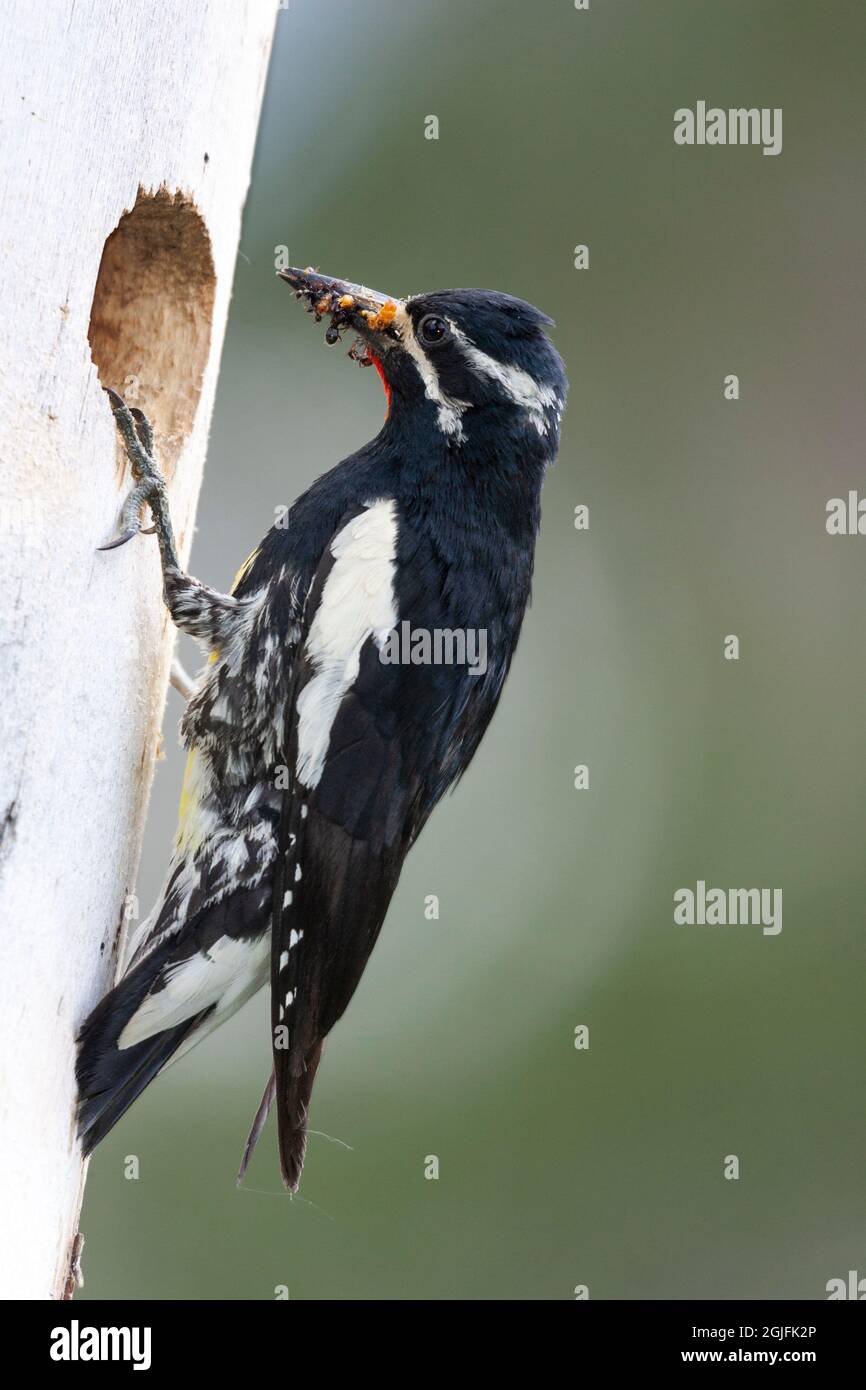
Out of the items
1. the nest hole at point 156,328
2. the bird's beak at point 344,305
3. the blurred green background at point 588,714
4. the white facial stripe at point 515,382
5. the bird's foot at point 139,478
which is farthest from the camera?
the blurred green background at point 588,714

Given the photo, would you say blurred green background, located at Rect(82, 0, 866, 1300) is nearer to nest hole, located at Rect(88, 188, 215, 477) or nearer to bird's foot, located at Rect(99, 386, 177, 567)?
nest hole, located at Rect(88, 188, 215, 477)

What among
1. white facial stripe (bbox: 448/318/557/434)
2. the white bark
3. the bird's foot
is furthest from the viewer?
white facial stripe (bbox: 448/318/557/434)

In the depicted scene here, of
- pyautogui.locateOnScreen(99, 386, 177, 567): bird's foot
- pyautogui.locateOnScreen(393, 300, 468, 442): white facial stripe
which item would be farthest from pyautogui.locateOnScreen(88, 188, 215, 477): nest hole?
pyautogui.locateOnScreen(393, 300, 468, 442): white facial stripe

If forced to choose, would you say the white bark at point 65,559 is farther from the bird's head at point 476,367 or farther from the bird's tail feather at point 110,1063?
the bird's head at point 476,367

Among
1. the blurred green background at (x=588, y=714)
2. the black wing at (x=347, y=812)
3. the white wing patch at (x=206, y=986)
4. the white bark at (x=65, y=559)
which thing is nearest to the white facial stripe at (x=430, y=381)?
the black wing at (x=347, y=812)

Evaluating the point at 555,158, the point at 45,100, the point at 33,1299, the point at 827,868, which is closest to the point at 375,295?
the point at 45,100

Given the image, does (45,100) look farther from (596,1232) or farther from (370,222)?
(596,1232)
